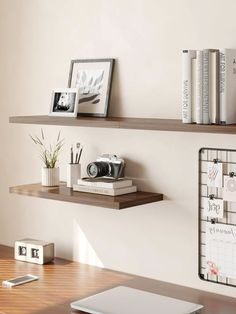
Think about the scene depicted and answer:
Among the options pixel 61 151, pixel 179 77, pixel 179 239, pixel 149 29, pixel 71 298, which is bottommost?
pixel 71 298

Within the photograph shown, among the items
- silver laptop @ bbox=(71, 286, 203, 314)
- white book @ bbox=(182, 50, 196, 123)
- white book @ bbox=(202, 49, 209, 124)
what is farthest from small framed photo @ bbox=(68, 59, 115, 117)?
silver laptop @ bbox=(71, 286, 203, 314)

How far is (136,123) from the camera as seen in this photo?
2496 millimetres

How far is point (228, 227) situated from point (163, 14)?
913 mm

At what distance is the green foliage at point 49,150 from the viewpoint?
306cm

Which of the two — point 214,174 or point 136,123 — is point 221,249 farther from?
point 136,123

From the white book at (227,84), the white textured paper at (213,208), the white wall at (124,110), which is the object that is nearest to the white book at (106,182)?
the white wall at (124,110)

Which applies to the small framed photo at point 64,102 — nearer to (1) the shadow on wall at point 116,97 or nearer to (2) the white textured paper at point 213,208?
(1) the shadow on wall at point 116,97

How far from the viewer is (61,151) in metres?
3.11

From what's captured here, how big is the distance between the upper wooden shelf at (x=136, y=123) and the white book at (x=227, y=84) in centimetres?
5

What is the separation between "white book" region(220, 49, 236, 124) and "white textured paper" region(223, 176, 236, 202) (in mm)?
304

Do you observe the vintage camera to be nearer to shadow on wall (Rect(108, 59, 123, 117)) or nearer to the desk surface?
shadow on wall (Rect(108, 59, 123, 117))

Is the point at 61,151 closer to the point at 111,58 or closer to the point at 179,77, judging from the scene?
the point at 111,58

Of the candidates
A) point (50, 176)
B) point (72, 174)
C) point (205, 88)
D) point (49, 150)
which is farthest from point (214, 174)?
point (49, 150)

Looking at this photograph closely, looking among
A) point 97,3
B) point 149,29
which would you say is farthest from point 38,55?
point 149,29
